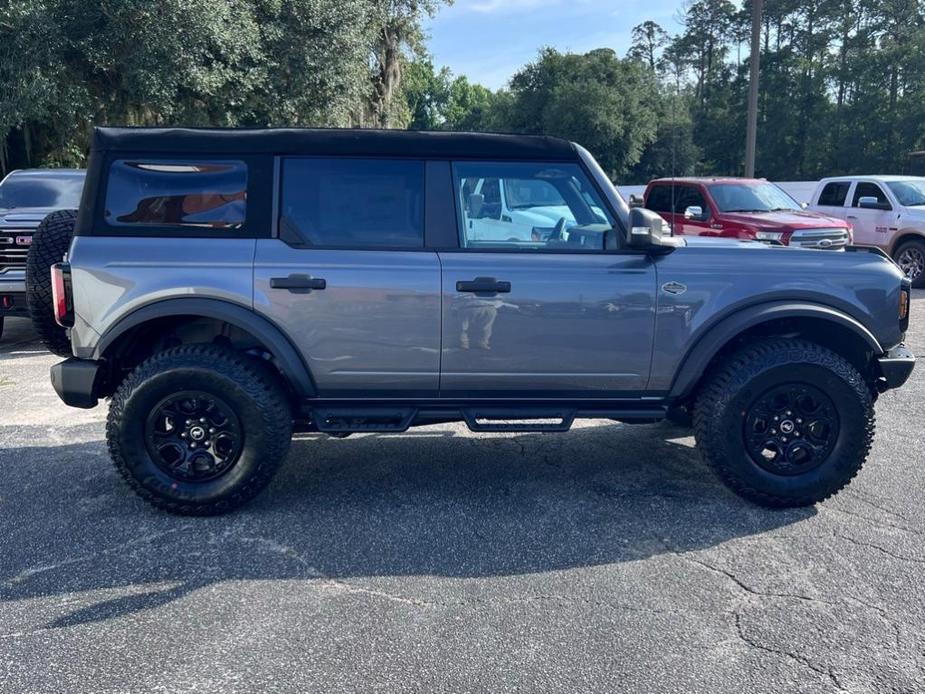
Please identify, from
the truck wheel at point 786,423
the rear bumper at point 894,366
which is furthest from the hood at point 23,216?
the rear bumper at point 894,366

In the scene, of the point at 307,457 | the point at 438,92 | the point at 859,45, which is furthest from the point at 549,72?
the point at 307,457

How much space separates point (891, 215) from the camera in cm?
1373

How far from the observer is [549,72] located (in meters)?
48.7

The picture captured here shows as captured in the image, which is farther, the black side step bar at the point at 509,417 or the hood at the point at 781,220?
the hood at the point at 781,220

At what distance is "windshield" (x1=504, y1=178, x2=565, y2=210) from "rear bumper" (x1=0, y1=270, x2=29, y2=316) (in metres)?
6.37

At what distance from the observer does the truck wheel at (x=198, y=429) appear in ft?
14.0

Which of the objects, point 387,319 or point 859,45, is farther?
point 859,45

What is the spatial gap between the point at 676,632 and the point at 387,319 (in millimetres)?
2075

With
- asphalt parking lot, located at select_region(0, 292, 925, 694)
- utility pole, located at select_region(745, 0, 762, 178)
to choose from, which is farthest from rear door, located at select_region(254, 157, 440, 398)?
utility pole, located at select_region(745, 0, 762, 178)

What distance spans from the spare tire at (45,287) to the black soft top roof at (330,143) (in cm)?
78

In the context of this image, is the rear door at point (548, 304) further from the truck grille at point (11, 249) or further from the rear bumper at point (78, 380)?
the truck grille at point (11, 249)

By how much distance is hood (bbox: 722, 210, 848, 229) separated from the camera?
36.9 feet

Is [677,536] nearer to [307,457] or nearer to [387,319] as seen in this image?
[387,319]

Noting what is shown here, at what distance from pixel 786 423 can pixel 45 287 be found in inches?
169
